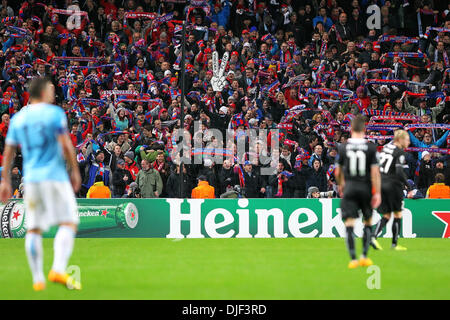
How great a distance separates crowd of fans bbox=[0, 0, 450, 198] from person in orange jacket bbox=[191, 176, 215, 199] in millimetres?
37

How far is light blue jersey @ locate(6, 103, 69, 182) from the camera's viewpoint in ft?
23.1

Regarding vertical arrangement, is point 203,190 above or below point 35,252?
below

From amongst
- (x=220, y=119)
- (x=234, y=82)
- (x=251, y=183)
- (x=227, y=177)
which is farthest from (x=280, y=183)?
(x=234, y=82)

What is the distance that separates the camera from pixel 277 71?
21.0 meters

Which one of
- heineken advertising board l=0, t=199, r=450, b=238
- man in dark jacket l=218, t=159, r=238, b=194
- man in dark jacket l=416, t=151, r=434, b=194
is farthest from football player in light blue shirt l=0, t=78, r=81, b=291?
man in dark jacket l=416, t=151, r=434, b=194

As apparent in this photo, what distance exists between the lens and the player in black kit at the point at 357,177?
9.59 m

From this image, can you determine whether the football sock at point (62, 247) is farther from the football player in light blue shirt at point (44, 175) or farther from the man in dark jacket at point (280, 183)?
the man in dark jacket at point (280, 183)

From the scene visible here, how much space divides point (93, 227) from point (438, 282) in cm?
989

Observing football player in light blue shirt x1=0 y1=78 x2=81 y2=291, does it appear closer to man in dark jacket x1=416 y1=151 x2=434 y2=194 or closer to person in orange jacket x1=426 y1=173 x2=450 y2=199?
person in orange jacket x1=426 y1=173 x2=450 y2=199

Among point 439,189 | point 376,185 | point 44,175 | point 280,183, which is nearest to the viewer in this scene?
point 44,175

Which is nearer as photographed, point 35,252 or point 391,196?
point 35,252

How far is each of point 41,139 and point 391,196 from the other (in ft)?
24.8

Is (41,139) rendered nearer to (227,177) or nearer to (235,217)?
(235,217)

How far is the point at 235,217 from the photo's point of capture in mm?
16812
